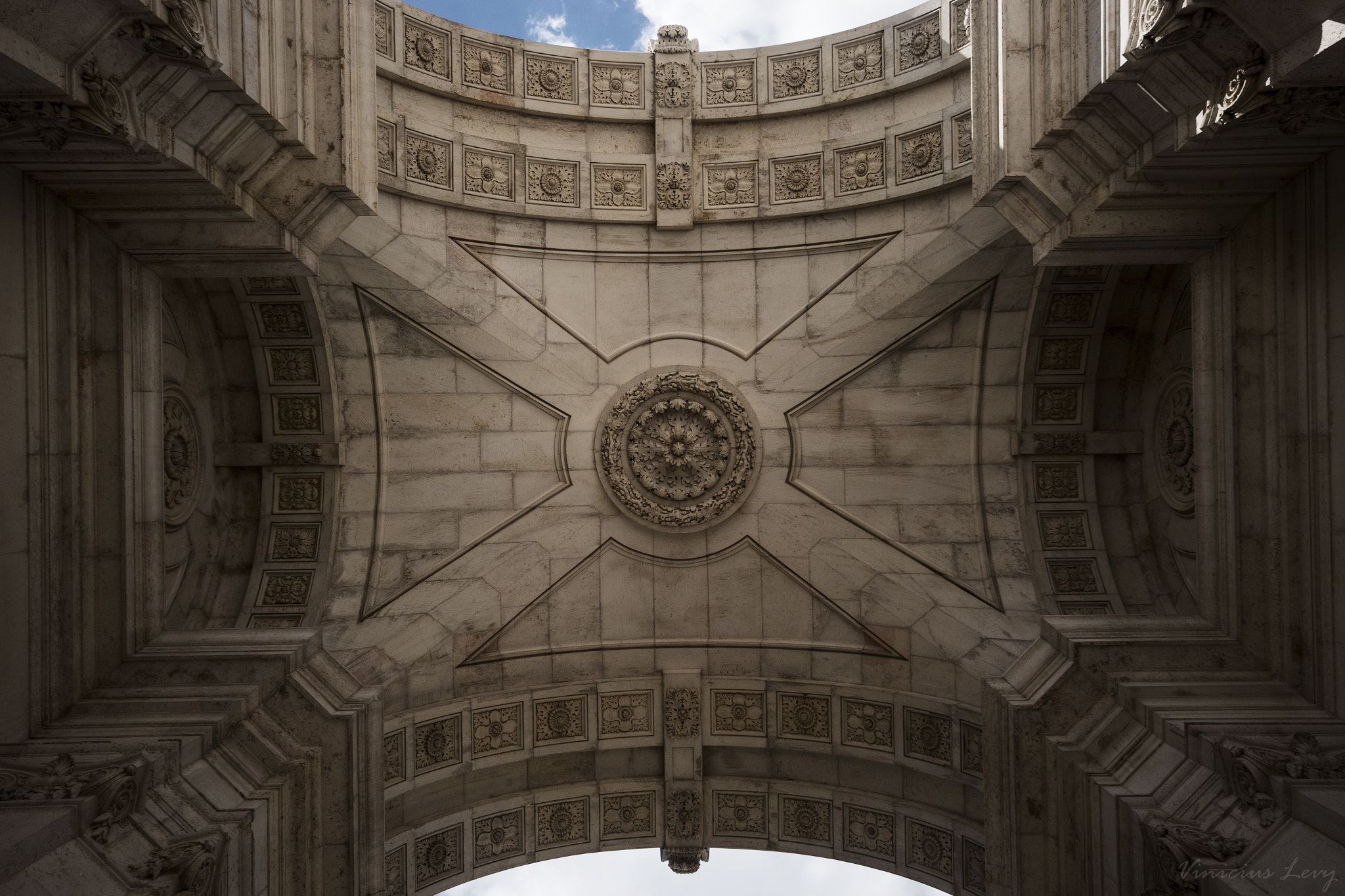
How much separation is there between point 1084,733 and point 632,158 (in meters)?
9.29

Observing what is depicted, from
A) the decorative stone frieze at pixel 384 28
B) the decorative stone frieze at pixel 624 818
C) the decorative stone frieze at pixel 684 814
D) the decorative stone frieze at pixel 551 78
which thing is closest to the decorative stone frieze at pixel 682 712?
the decorative stone frieze at pixel 684 814

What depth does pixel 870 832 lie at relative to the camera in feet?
39.3

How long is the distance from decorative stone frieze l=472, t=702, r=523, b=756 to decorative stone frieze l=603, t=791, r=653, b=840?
1718mm

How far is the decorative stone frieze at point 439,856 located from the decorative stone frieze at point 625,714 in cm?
242

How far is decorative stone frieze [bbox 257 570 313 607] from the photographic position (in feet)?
36.7

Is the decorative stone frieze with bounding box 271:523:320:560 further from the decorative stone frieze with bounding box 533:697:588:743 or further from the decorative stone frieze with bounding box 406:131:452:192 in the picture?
the decorative stone frieze with bounding box 406:131:452:192

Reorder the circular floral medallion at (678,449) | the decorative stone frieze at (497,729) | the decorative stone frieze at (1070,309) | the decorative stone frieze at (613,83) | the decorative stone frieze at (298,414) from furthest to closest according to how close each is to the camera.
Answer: the circular floral medallion at (678,449) < the decorative stone frieze at (613,83) < the decorative stone frieze at (497,729) < the decorative stone frieze at (298,414) < the decorative stone frieze at (1070,309)

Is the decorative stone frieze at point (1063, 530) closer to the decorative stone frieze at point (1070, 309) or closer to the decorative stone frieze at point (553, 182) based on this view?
the decorative stone frieze at point (1070, 309)

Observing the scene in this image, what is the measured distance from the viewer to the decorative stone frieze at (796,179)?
464 inches

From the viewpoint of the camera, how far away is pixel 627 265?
1218cm

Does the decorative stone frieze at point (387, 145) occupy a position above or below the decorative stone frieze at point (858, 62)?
below

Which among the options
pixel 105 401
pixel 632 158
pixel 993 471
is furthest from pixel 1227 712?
pixel 105 401

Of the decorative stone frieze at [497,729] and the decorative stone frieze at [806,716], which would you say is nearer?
the decorative stone frieze at [497,729]

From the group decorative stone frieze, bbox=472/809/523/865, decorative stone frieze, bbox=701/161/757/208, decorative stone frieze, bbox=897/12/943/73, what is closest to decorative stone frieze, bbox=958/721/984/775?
decorative stone frieze, bbox=472/809/523/865
